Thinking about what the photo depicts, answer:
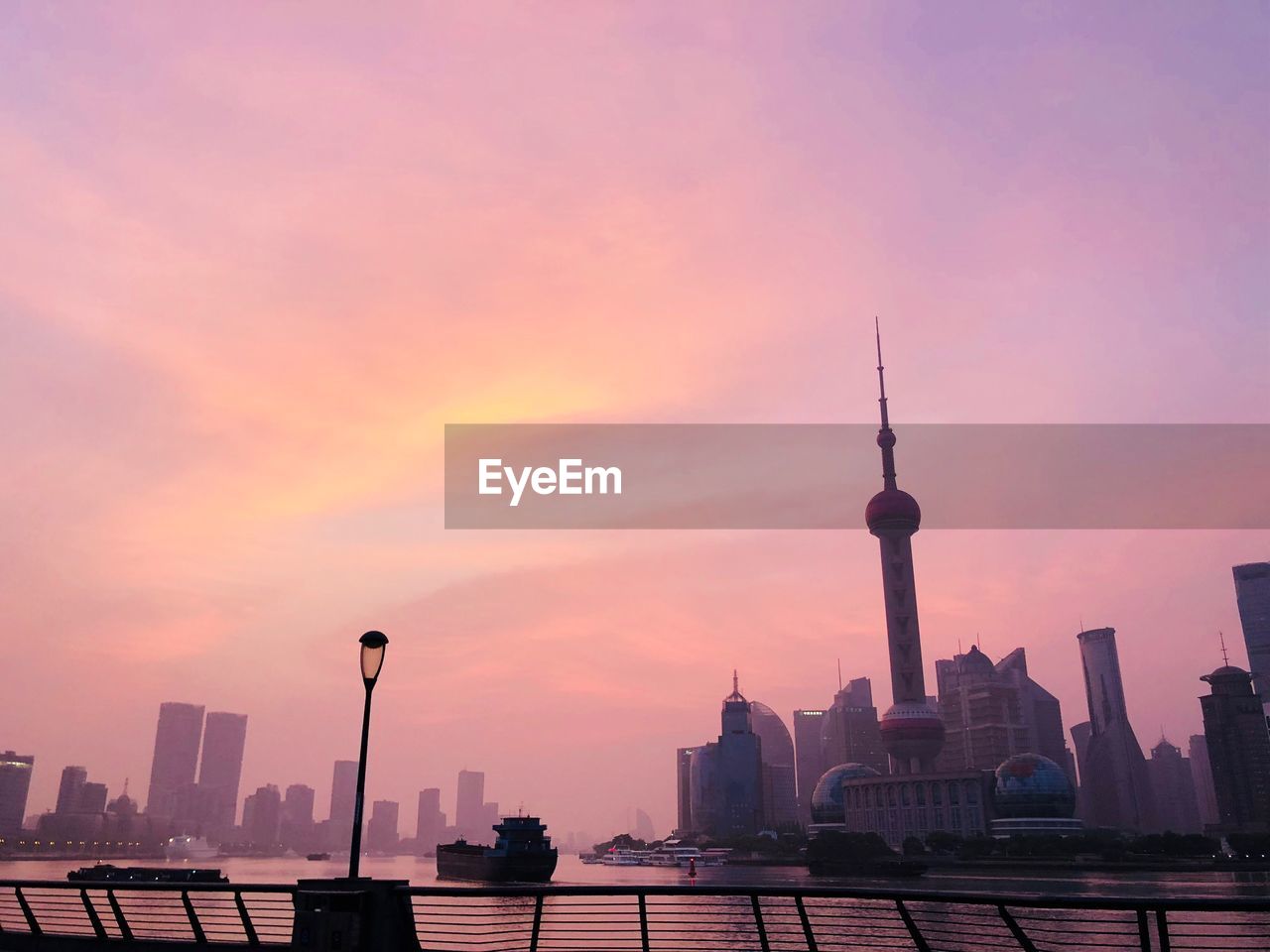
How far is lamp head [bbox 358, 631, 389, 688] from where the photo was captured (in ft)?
55.1

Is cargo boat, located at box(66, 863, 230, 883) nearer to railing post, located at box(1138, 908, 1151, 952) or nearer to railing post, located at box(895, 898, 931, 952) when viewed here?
railing post, located at box(895, 898, 931, 952)

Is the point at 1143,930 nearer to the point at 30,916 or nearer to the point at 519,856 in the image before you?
the point at 30,916

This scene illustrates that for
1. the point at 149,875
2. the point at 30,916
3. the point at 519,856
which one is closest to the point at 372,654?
the point at 30,916

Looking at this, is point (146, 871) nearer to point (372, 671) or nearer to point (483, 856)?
point (483, 856)

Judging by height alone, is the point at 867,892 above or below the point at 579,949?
above

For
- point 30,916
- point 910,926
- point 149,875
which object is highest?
point 910,926

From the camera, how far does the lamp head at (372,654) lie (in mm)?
16797

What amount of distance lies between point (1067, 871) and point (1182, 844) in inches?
1283

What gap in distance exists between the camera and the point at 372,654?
17.0 meters

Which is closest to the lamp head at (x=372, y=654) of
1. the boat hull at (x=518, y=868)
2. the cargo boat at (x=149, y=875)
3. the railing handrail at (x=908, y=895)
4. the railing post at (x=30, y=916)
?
the railing handrail at (x=908, y=895)

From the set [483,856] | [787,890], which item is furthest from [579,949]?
[483,856]

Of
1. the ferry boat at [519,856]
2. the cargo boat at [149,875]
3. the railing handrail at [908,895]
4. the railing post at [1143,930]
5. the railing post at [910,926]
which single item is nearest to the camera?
the railing handrail at [908,895]

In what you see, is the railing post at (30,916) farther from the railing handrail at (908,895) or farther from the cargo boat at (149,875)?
the cargo boat at (149,875)

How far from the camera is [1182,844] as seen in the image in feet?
586
